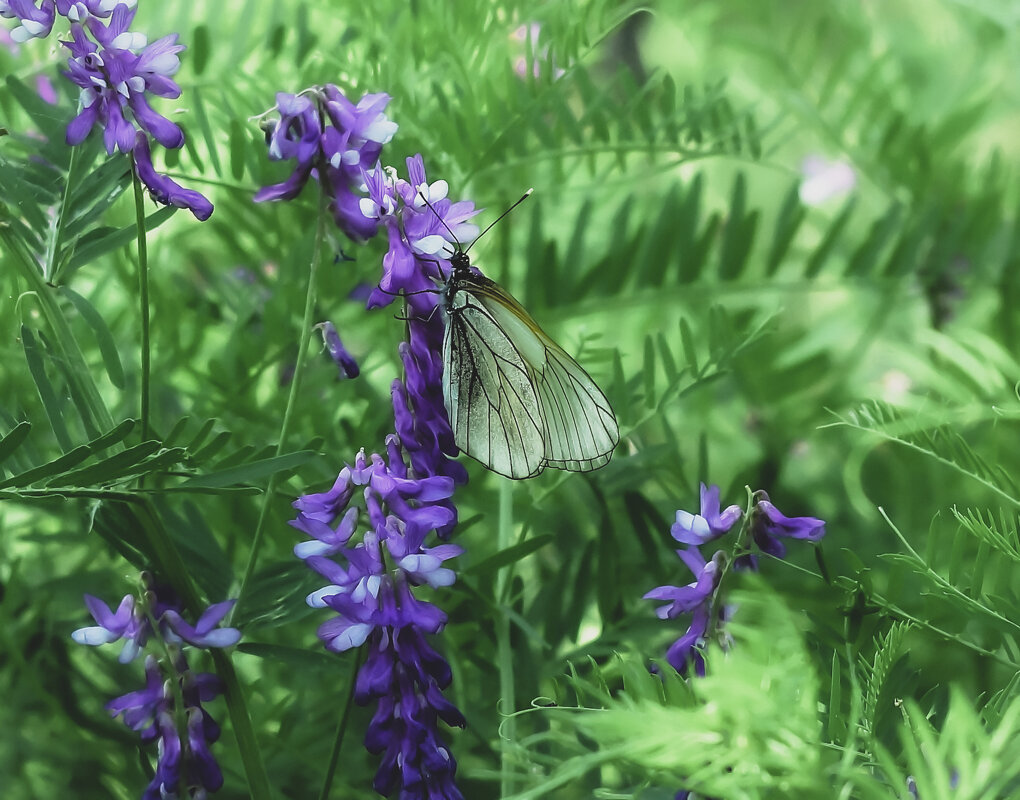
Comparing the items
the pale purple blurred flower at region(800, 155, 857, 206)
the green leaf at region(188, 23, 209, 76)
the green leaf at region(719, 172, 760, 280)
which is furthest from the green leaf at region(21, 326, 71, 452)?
the pale purple blurred flower at region(800, 155, 857, 206)

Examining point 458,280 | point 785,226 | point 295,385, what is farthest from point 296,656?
point 785,226

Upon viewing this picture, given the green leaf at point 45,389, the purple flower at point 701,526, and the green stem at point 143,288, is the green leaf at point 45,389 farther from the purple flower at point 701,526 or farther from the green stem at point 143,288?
the purple flower at point 701,526

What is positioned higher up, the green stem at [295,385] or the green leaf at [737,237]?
the green leaf at [737,237]

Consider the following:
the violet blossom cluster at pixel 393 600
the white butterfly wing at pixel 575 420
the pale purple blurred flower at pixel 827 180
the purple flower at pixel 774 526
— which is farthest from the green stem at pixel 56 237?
the pale purple blurred flower at pixel 827 180

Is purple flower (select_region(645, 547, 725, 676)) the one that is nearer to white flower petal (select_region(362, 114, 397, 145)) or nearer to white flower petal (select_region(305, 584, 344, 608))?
white flower petal (select_region(305, 584, 344, 608))

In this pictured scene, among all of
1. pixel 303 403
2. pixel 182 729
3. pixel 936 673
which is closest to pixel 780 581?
pixel 936 673

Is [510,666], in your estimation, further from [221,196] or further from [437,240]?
[221,196]

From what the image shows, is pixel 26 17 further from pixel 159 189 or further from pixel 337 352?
pixel 337 352
